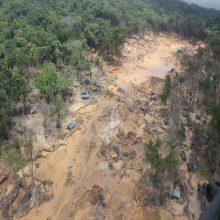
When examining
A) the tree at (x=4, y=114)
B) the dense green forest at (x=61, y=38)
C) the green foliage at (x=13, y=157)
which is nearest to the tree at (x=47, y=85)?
the dense green forest at (x=61, y=38)

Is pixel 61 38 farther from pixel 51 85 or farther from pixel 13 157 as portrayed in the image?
pixel 13 157

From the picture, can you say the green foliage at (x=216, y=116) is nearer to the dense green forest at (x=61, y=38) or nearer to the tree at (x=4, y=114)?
the dense green forest at (x=61, y=38)

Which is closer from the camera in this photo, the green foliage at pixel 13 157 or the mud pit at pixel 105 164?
the mud pit at pixel 105 164

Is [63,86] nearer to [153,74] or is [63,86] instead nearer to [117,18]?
[153,74]

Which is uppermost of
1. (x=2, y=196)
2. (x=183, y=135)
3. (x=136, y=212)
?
(x=183, y=135)

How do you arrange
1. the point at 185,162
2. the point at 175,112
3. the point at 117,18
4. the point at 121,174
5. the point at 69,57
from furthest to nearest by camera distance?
1. the point at 117,18
2. the point at 69,57
3. the point at 175,112
4. the point at 185,162
5. the point at 121,174

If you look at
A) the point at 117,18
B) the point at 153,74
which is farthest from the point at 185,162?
the point at 117,18

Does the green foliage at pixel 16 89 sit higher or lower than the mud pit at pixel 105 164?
higher
